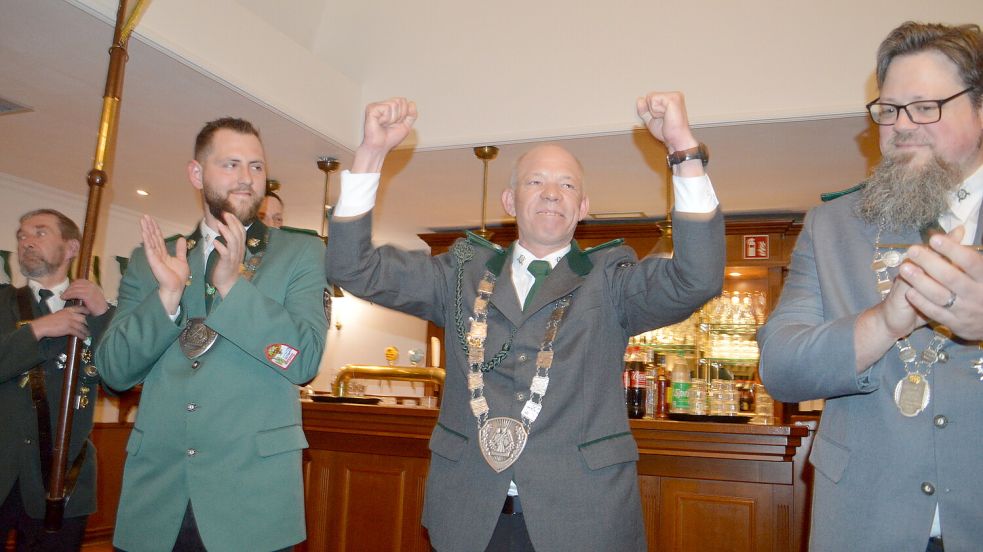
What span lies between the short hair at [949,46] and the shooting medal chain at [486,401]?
2.55 ft

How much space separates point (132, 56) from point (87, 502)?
2099 mm

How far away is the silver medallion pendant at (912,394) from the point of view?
3.76 ft

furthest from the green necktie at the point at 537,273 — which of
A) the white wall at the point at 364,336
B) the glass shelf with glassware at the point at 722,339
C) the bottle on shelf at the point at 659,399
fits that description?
the white wall at the point at 364,336

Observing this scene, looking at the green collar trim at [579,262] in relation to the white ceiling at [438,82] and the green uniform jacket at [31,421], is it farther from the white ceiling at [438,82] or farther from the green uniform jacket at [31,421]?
the white ceiling at [438,82]

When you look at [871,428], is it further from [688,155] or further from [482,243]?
[482,243]

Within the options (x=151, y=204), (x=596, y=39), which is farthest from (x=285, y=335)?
(x=151, y=204)

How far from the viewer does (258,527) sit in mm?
1620

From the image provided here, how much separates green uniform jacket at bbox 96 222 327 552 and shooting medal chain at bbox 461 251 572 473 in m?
0.40

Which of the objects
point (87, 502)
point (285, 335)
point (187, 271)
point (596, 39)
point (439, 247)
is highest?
point (596, 39)

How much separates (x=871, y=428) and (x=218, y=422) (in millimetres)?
1299

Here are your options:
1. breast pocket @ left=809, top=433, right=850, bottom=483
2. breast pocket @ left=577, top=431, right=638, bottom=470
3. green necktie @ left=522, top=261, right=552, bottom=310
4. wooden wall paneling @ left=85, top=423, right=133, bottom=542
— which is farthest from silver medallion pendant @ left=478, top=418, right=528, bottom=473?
wooden wall paneling @ left=85, top=423, right=133, bottom=542

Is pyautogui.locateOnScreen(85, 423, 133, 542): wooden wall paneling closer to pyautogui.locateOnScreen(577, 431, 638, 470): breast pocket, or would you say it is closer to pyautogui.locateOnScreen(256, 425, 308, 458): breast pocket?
pyautogui.locateOnScreen(256, 425, 308, 458): breast pocket

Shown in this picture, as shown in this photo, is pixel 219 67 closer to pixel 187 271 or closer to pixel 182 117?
pixel 182 117

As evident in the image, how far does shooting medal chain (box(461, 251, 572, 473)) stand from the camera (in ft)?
4.95
